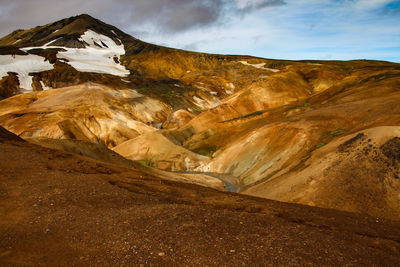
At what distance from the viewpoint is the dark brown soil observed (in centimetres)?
722

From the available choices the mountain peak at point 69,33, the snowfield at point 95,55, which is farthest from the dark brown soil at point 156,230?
the mountain peak at point 69,33

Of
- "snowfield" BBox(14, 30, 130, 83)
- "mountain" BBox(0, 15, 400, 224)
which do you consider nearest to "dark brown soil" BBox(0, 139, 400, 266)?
"mountain" BBox(0, 15, 400, 224)

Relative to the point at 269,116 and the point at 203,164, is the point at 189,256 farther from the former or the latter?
the point at 269,116

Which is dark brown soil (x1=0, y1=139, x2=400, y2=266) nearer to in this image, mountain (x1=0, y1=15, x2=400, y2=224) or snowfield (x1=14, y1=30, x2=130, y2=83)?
mountain (x1=0, y1=15, x2=400, y2=224)

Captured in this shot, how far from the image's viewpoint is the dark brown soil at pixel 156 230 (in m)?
7.22

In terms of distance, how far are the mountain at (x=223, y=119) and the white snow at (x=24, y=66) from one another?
0.31m

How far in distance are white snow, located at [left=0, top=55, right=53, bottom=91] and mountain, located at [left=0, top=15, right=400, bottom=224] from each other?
305mm

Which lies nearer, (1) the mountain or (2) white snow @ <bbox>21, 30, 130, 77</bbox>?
(1) the mountain

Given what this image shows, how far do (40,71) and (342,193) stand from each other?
97221 mm

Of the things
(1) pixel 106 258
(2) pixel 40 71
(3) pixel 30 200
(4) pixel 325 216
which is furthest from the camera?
(2) pixel 40 71

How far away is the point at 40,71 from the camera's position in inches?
3656

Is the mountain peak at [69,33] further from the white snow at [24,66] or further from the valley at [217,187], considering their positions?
the valley at [217,187]

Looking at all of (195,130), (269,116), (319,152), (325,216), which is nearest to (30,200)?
(325,216)

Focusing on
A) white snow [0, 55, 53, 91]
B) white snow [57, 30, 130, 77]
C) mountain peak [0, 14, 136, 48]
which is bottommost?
white snow [0, 55, 53, 91]
